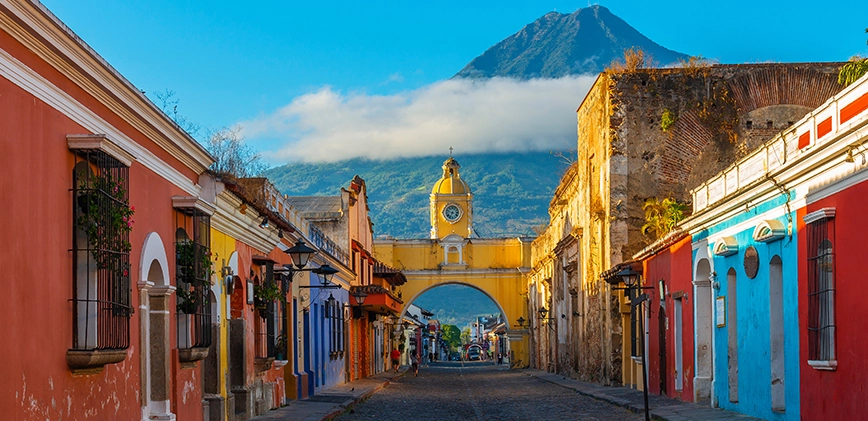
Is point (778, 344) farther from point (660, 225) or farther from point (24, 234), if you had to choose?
point (660, 225)

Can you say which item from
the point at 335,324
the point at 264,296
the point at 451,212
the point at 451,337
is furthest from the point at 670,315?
the point at 451,337

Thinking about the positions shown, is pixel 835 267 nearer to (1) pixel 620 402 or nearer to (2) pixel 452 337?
(1) pixel 620 402

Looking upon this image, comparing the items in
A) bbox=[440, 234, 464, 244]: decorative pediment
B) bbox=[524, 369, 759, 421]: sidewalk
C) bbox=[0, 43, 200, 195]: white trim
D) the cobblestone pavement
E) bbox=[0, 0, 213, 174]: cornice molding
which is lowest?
the cobblestone pavement

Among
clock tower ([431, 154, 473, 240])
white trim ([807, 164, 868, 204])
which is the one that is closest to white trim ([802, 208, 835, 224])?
white trim ([807, 164, 868, 204])

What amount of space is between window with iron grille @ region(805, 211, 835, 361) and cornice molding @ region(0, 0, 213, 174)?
6.62m

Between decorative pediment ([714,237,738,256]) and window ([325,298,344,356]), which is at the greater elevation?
decorative pediment ([714,237,738,256])

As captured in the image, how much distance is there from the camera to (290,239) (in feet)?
66.1

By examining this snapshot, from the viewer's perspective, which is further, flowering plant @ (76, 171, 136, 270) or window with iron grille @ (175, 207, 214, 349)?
window with iron grille @ (175, 207, 214, 349)

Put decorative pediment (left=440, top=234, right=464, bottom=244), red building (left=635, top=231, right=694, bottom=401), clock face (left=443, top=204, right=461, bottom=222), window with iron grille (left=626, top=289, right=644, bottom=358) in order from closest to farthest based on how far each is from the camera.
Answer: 1. red building (left=635, top=231, right=694, bottom=401)
2. window with iron grille (left=626, top=289, right=644, bottom=358)
3. decorative pediment (left=440, top=234, right=464, bottom=244)
4. clock face (left=443, top=204, right=461, bottom=222)

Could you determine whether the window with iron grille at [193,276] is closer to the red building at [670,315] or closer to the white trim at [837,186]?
the white trim at [837,186]

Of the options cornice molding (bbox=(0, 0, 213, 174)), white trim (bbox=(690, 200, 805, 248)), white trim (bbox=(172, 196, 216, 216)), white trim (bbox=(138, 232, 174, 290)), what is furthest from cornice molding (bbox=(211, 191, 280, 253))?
white trim (bbox=(690, 200, 805, 248))

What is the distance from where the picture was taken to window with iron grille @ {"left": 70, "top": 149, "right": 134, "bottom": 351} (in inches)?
321

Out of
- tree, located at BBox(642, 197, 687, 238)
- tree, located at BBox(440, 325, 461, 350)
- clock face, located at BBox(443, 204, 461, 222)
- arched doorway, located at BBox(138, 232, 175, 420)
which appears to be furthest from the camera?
tree, located at BBox(440, 325, 461, 350)

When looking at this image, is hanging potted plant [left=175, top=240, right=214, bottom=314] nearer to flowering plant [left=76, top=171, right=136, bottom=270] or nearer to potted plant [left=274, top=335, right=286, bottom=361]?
flowering plant [left=76, top=171, right=136, bottom=270]
